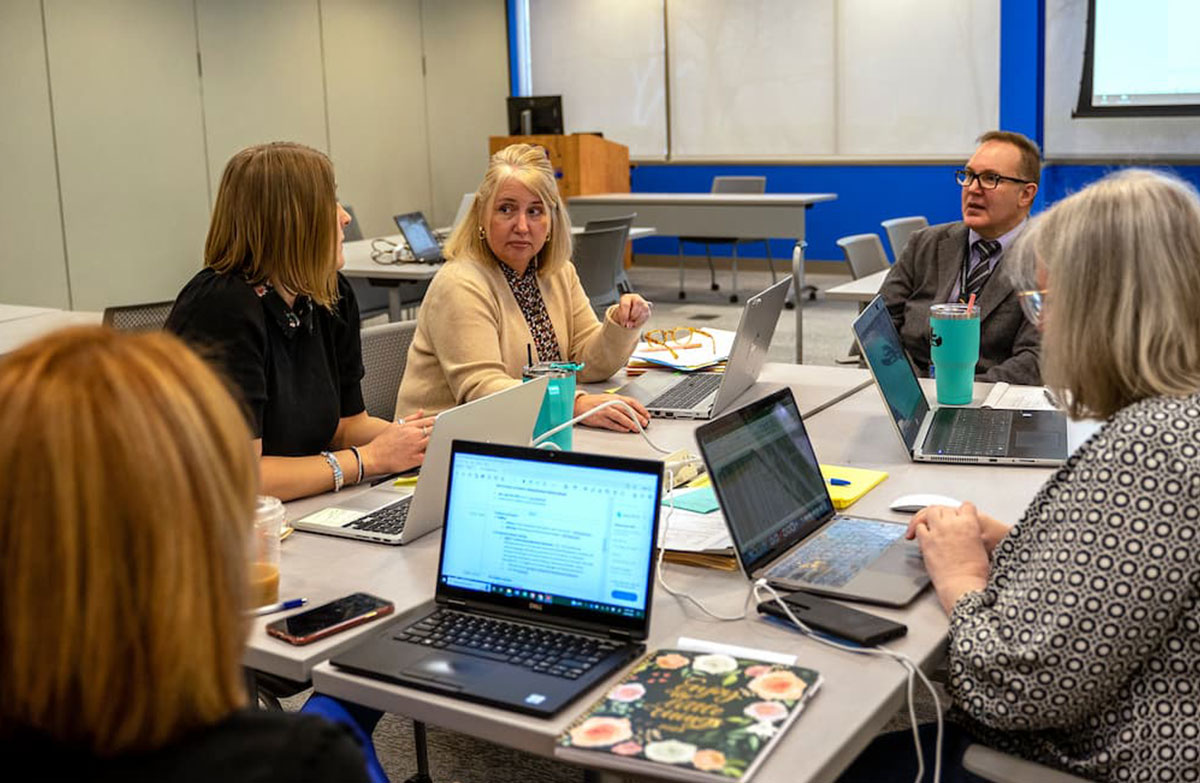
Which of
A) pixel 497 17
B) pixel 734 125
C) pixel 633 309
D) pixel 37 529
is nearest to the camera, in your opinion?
pixel 37 529

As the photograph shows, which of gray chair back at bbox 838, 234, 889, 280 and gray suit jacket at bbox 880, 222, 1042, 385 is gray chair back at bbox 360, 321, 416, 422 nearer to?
gray suit jacket at bbox 880, 222, 1042, 385

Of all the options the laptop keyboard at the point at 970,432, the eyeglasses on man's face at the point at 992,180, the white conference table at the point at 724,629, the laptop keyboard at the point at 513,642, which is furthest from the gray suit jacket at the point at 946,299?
the laptop keyboard at the point at 513,642

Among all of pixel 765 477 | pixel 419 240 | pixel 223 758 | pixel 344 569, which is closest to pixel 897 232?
pixel 419 240

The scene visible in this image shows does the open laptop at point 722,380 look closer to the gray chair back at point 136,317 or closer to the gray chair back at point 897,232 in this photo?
the gray chair back at point 136,317

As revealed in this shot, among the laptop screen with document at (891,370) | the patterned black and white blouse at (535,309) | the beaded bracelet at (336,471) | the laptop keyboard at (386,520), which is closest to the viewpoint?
the laptop keyboard at (386,520)

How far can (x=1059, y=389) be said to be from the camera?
1.52 m

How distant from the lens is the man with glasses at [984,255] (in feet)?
10.7

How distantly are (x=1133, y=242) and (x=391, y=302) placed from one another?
4.57 meters

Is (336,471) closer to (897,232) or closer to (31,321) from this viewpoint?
(31,321)

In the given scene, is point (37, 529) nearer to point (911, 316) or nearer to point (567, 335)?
point (567, 335)

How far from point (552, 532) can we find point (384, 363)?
155 cm

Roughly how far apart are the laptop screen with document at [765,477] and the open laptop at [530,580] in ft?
0.57

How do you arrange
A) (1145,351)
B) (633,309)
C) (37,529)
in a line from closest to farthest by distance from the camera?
(37,529), (1145,351), (633,309)

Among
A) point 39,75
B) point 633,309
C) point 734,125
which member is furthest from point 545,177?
point 734,125
